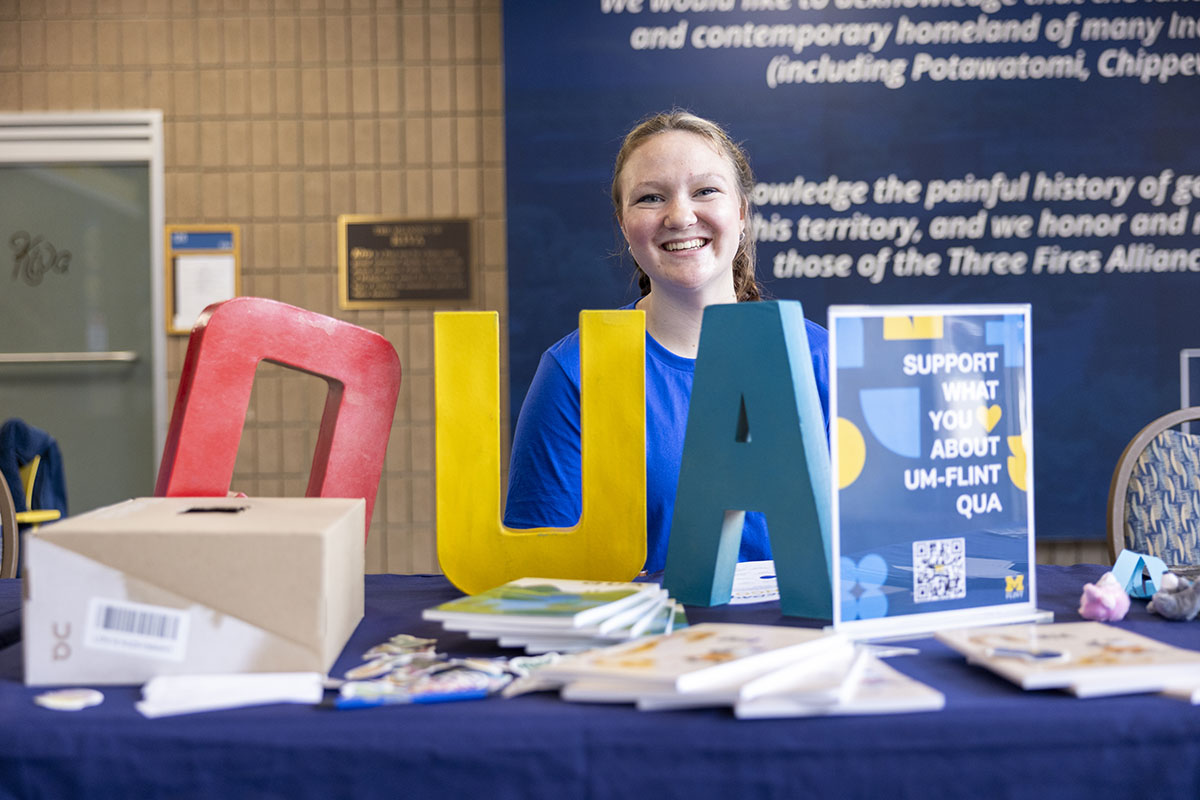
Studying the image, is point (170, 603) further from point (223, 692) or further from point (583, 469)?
point (583, 469)

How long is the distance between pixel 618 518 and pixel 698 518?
0.11 m

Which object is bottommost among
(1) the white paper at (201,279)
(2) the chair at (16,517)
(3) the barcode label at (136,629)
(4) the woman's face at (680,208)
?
(2) the chair at (16,517)

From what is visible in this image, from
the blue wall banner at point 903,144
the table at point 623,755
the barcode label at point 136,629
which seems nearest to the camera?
the table at point 623,755

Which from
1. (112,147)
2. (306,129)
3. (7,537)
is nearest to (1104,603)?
(7,537)

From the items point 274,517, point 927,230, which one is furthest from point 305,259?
point 274,517

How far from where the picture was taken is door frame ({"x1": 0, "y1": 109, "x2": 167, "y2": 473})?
145 inches

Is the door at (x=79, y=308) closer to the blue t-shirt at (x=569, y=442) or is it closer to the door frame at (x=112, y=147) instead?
the door frame at (x=112, y=147)

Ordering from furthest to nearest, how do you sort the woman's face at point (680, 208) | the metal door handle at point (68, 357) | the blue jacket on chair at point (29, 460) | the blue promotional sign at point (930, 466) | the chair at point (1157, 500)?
the metal door handle at point (68, 357), the blue jacket on chair at point (29, 460), the chair at point (1157, 500), the woman's face at point (680, 208), the blue promotional sign at point (930, 466)

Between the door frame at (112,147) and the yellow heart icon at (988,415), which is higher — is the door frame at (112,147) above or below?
above

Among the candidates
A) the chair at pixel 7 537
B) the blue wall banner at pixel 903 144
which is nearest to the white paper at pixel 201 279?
the blue wall banner at pixel 903 144

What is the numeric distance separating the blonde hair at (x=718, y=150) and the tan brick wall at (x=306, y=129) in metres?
1.86

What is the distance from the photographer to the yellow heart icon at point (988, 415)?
1010mm

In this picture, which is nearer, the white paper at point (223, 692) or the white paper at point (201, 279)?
the white paper at point (223, 692)

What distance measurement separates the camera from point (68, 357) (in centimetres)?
380
